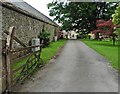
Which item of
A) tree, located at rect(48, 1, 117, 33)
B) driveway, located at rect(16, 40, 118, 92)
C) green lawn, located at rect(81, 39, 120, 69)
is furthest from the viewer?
tree, located at rect(48, 1, 117, 33)

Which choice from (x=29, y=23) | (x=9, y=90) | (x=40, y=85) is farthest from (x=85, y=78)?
(x=29, y=23)

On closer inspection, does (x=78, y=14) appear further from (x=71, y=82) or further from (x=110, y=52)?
(x=71, y=82)

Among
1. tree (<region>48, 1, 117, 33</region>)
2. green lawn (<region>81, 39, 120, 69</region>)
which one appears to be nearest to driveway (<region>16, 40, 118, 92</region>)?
green lawn (<region>81, 39, 120, 69</region>)

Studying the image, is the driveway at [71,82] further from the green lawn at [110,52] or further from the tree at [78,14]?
the tree at [78,14]

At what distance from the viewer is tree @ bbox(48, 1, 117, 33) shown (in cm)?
4375

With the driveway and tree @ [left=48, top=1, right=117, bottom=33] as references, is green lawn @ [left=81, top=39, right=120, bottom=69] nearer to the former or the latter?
the driveway

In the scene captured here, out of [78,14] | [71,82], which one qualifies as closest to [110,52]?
[71,82]

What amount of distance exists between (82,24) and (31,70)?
3961 cm

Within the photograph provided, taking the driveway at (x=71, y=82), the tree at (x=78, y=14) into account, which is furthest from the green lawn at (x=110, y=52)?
the tree at (x=78, y=14)

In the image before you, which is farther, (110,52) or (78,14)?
(78,14)

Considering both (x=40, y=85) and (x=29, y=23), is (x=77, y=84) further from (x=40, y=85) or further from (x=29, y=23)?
(x=29, y=23)

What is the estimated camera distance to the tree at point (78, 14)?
4375cm

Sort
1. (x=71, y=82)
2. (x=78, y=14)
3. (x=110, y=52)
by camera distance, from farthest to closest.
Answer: (x=78, y=14) → (x=110, y=52) → (x=71, y=82)

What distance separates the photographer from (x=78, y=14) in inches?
1775
